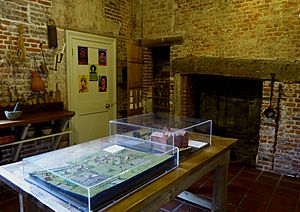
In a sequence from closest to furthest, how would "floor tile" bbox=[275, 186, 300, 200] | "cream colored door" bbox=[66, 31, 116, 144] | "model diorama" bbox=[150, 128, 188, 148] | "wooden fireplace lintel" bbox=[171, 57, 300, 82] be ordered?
1. "model diorama" bbox=[150, 128, 188, 148]
2. "floor tile" bbox=[275, 186, 300, 200]
3. "wooden fireplace lintel" bbox=[171, 57, 300, 82]
4. "cream colored door" bbox=[66, 31, 116, 144]

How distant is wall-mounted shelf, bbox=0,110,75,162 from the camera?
2.92 m

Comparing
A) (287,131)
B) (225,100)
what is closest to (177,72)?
(225,100)

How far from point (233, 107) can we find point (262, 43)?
1.41 meters

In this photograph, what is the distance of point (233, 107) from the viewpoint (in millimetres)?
4645

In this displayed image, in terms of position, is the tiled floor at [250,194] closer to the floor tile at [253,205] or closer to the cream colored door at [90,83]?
the floor tile at [253,205]

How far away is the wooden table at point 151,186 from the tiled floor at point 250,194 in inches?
31.7

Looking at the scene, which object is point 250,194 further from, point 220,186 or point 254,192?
point 220,186

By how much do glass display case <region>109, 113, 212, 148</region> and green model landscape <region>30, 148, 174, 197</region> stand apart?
0.28 meters

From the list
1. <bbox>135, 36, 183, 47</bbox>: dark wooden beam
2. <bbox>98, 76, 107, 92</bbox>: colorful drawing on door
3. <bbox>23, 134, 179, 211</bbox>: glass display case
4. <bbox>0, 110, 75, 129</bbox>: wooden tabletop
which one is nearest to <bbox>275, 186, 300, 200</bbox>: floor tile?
<bbox>23, 134, 179, 211</bbox>: glass display case

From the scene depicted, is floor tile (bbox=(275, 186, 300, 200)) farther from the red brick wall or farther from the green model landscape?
the green model landscape

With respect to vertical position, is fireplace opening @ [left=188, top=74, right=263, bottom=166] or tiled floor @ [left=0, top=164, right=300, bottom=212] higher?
fireplace opening @ [left=188, top=74, right=263, bottom=166]

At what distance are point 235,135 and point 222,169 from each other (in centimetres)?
253

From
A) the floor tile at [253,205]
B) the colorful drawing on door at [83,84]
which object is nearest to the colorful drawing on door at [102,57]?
the colorful drawing on door at [83,84]

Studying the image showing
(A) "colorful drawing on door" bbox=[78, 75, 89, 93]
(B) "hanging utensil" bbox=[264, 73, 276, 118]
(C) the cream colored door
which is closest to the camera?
(B) "hanging utensil" bbox=[264, 73, 276, 118]
